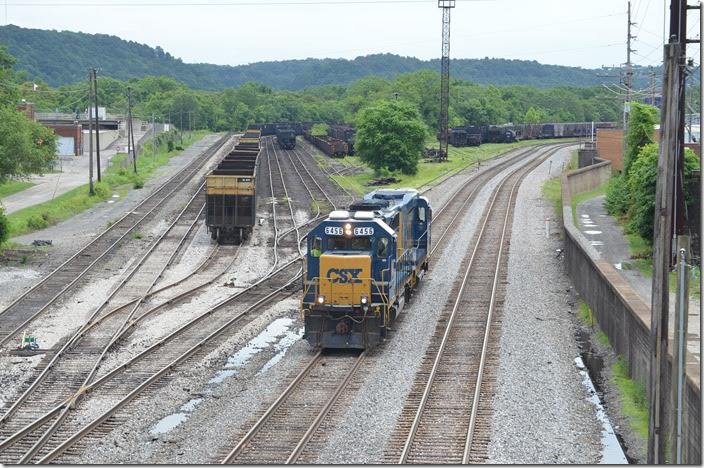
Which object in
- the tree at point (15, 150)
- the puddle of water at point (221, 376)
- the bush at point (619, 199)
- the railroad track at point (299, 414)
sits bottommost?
the puddle of water at point (221, 376)

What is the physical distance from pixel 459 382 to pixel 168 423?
6.16 meters

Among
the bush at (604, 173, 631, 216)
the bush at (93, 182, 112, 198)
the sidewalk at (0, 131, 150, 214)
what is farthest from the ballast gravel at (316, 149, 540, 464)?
the sidewalk at (0, 131, 150, 214)

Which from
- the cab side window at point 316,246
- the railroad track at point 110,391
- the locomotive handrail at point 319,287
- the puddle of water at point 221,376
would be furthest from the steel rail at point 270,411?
the railroad track at point 110,391

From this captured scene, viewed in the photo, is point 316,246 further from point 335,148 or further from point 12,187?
point 335,148

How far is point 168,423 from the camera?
17.7 m

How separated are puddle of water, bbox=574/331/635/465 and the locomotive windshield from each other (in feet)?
18.5

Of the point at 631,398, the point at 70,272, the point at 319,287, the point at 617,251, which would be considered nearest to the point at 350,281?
the point at 319,287

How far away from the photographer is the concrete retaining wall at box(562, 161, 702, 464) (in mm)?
15031

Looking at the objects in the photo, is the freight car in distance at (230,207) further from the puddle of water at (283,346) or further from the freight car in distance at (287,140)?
the freight car in distance at (287,140)

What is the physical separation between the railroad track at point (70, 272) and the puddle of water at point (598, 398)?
13817 mm

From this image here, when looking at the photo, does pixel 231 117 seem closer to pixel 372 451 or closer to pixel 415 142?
pixel 415 142

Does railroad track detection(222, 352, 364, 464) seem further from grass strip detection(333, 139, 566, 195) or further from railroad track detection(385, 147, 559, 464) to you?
grass strip detection(333, 139, 566, 195)

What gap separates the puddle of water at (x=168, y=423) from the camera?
1723 centimetres

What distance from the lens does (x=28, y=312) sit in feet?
89.5
